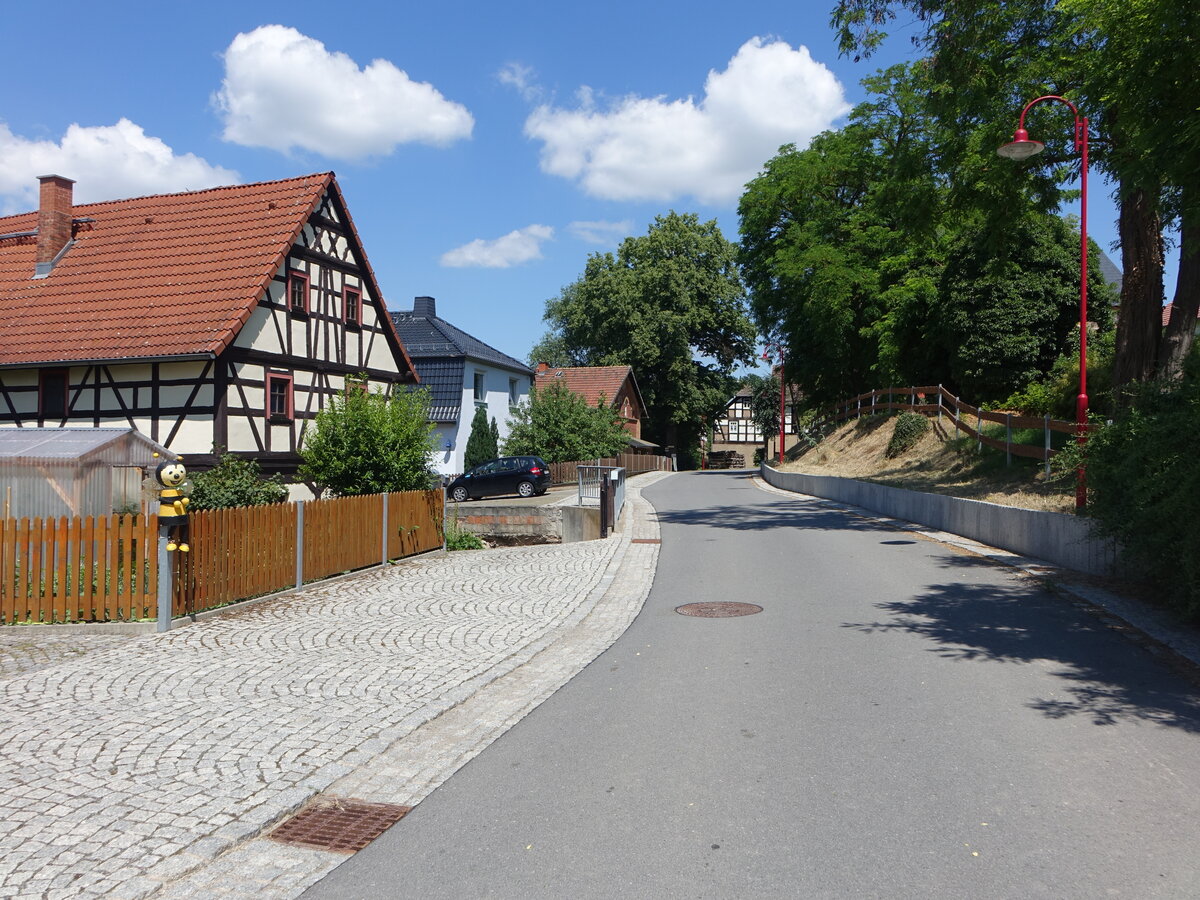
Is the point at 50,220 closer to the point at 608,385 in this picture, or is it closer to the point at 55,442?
the point at 55,442

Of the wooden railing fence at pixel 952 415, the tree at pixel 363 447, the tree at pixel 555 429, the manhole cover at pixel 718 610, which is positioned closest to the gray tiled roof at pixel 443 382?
the tree at pixel 555 429

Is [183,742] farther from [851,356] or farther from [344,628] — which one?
[851,356]

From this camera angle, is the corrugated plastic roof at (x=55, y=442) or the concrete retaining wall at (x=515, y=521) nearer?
the corrugated plastic roof at (x=55, y=442)

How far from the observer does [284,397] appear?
989 inches

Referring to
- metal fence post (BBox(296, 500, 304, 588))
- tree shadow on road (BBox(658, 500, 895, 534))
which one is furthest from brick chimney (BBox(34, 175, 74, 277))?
metal fence post (BBox(296, 500, 304, 588))

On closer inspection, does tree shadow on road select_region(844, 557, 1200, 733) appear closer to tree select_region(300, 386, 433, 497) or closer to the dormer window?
tree select_region(300, 386, 433, 497)

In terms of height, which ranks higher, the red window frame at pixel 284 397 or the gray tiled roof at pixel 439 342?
the gray tiled roof at pixel 439 342

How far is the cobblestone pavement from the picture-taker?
175 inches

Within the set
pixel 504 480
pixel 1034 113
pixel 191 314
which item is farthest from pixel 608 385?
pixel 1034 113

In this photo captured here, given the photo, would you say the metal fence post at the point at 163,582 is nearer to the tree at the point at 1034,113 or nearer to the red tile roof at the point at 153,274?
the red tile roof at the point at 153,274

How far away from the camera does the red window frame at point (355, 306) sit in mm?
27766

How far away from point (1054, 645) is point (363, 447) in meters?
11.8

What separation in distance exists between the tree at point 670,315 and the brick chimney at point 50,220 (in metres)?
40.2

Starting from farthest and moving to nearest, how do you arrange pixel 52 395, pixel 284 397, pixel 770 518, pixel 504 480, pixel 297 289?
pixel 504 480 < pixel 297 289 < pixel 284 397 < pixel 52 395 < pixel 770 518
